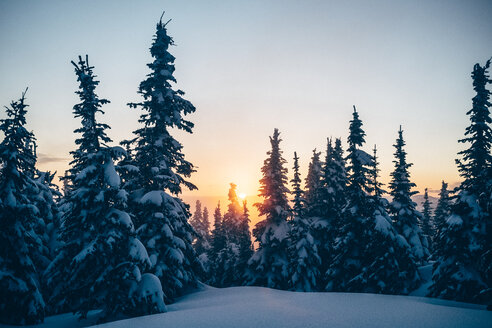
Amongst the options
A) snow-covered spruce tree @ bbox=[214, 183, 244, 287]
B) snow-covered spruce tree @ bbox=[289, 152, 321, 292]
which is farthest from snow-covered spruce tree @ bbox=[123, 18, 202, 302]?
snow-covered spruce tree @ bbox=[214, 183, 244, 287]

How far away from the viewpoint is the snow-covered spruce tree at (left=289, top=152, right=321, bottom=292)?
2683cm

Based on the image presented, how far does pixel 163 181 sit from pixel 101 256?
618 centimetres

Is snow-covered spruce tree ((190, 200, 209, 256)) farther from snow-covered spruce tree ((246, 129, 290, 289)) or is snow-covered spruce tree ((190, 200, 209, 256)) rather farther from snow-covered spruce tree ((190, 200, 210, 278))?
snow-covered spruce tree ((246, 129, 290, 289))

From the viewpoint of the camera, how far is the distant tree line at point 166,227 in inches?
539

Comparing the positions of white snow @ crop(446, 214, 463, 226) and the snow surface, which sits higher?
white snow @ crop(446, 214, 463, 226)

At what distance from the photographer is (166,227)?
18.0 metres

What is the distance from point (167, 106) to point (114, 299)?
41.9 ft

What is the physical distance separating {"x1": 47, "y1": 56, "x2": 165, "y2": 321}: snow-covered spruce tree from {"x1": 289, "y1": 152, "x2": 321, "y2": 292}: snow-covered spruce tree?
16379mm

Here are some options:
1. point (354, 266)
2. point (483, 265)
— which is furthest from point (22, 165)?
point (483, 265)

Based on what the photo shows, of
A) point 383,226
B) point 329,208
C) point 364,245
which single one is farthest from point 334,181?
point 383,226

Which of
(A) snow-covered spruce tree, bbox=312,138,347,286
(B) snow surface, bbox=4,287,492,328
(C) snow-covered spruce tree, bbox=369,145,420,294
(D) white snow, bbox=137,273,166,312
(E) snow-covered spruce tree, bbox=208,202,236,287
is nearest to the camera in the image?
(B) snow surface, bbox=4,287,492,328

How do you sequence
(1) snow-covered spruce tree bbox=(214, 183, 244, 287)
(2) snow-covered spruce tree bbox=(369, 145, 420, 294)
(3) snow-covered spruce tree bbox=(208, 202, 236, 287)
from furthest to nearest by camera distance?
1. (3) snow-covered spruce tree bbox=(208, 202, 236, 287)
2. (1) snow-covered spruce tree bbox=(214, 183, 244, 287)
3. (2) snow-covered spruce tree bbox=(369, 145, 420, 294)

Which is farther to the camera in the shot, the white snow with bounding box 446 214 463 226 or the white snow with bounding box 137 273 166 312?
the white snow with bounding box 446 214 463 226

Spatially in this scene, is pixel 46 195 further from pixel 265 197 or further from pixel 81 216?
pixel 265 197
